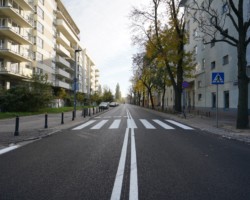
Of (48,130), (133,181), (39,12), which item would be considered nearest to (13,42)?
(39,12)

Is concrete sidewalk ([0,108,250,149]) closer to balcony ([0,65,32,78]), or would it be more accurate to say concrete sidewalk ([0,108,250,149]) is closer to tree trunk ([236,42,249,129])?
tree trunk ([236,42,249,129])

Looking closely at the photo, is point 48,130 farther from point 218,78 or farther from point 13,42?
point 13,42

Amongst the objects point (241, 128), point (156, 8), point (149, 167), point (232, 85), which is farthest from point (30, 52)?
point (149, 167)

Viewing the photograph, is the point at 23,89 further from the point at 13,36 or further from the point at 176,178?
the point at 176,178

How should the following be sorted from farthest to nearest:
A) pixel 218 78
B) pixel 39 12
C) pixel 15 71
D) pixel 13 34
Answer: pixel 39 12
pixel 15 71
pixel 13 34
pixel 218 78

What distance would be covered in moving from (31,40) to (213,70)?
28548 millimetres

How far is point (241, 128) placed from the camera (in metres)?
12.6

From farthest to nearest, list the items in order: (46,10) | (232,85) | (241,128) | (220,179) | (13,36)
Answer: (46,10) → (13,36) → (232,85) → (241,128) → (220,179)

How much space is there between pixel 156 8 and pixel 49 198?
26.8 m

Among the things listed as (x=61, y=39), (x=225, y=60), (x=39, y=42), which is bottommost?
(x=225, y=60)

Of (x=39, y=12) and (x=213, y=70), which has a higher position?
(x=39, y=12)

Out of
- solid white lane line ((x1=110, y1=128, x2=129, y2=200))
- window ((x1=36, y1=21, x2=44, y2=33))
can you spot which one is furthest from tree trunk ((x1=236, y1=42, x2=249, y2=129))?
window ((x1=36, y1=21, x2=44, y2=33))

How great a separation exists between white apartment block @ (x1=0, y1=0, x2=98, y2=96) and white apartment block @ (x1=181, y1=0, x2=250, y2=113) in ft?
48.5

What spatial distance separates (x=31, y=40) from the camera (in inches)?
1543
